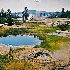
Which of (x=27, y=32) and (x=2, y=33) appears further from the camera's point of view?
(x=27, y=32)

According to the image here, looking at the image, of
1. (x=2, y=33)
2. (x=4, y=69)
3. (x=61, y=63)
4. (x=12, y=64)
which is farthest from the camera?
(x=2, y=33)

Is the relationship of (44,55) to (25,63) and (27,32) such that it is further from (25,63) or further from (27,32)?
(27,32)

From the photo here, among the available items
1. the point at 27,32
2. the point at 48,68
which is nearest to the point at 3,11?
the point at 27,32

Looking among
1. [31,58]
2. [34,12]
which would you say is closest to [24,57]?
[31,58]

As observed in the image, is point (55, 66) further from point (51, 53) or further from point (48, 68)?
point (51, 53)

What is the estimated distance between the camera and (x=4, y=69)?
13992 millimetres

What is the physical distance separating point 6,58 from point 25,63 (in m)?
1.84

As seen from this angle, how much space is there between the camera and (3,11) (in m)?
63.6

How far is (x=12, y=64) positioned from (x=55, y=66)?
290cm

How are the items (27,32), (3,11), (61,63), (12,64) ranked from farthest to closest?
1. (3,11)
2. (27,32)
3. (61,63)
4. (12,64)

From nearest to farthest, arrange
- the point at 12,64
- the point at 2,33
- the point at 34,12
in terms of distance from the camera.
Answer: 1. the point at 12,64
2. the point at 2,33
3. the point at 34,12

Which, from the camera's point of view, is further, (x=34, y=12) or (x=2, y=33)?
(x=34, y=12)

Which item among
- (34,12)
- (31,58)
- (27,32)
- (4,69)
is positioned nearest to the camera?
(4,69)

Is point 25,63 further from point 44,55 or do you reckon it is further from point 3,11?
point 3,11
